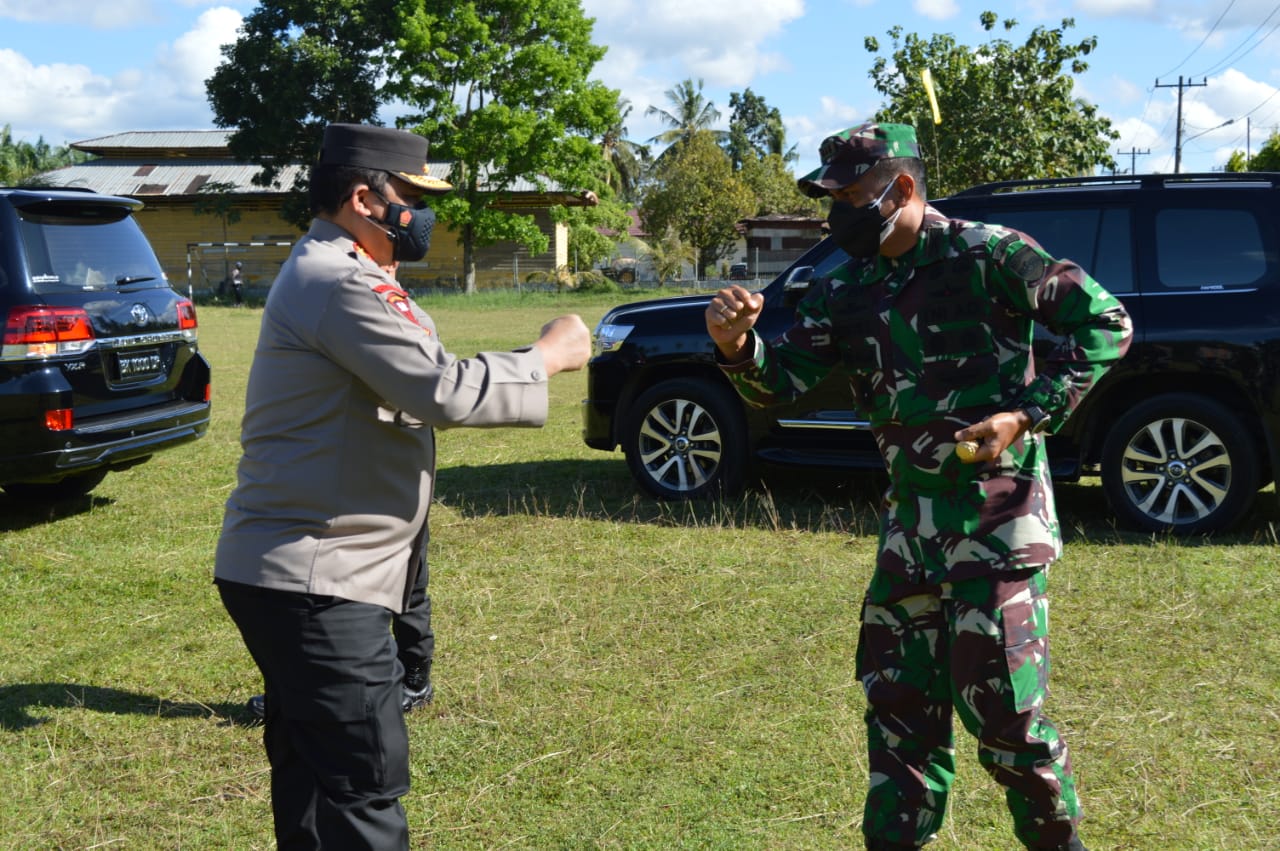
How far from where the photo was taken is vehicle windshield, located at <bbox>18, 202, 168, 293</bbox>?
7.29m

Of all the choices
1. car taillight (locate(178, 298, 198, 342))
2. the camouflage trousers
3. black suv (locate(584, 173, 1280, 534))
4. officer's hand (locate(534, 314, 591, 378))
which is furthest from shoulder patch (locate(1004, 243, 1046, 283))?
car taillight (locate(178, 298, 198, 342))

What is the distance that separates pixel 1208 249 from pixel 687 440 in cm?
331

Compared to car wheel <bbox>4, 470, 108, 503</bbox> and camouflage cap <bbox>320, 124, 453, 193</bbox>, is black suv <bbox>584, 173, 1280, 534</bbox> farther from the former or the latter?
car wheel <bbox>4, 470, 108, 503</bbox>

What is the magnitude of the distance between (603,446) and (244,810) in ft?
15.6

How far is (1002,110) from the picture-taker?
3172 centimetres

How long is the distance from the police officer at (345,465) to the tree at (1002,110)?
29.9 m

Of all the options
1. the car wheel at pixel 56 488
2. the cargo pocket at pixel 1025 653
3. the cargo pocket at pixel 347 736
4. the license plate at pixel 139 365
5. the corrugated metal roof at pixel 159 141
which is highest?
the corrugated metal roof at pixel 159 141

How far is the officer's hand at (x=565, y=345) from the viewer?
2816 mm

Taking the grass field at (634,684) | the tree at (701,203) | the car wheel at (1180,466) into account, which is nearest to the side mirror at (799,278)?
the grass field at (634,684)

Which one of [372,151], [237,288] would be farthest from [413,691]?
[237,288]

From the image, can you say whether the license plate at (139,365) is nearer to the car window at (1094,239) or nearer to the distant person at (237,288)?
the car window at (1094,239)

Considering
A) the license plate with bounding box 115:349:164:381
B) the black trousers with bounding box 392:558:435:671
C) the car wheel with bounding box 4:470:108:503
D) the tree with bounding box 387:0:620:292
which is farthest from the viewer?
the tree with bounding box 387:0:620:292

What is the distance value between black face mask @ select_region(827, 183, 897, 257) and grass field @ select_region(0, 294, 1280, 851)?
1.78m

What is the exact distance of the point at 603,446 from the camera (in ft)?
27.8
